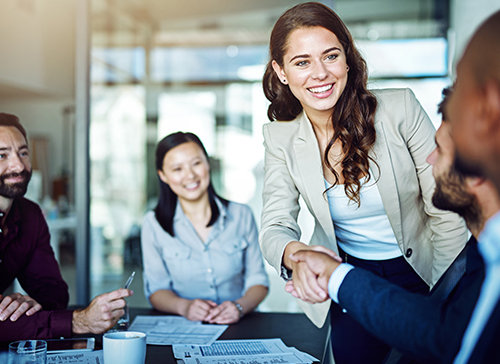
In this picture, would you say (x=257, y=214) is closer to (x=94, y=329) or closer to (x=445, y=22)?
(x=94, y=329)

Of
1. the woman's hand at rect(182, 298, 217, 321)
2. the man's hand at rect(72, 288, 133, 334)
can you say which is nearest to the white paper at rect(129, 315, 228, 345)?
the woman's hand at rect(182, 298, 217, 321)

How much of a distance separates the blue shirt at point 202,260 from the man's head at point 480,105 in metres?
1.60

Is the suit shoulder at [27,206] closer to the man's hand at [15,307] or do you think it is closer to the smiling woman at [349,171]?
the man's hand at [15,307]

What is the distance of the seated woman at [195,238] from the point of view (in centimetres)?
233

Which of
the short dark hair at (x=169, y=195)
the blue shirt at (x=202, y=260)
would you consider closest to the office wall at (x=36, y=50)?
the short dark hair at (x=169, y=195)

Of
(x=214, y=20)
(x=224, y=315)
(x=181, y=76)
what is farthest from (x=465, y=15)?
(x=224, y=315)

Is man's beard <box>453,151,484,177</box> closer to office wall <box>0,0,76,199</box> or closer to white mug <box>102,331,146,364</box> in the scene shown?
white mug <box>102,331,146,364</box>

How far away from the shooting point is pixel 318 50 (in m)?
1.69

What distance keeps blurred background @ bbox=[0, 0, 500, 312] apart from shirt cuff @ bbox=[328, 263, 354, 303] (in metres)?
3.39

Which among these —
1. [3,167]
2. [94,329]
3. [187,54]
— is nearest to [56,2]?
[187,54]

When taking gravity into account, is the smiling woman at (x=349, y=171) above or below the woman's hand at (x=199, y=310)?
above

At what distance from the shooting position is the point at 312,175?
1.83 metres

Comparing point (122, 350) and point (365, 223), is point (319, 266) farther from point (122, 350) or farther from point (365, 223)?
point (365, 223)

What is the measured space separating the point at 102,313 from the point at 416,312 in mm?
938
